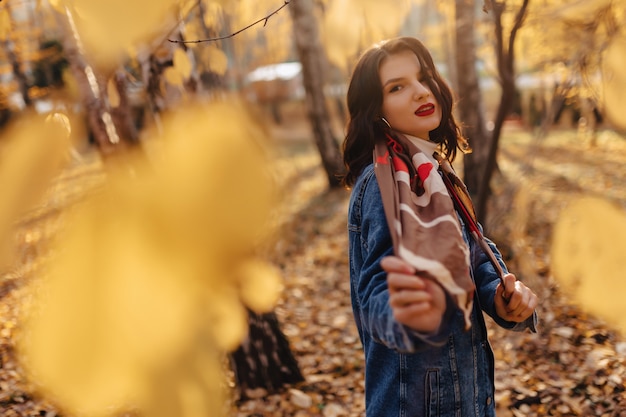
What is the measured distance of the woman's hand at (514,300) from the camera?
1537mm

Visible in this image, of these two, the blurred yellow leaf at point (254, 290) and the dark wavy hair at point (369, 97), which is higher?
the dark wavy hair at point (369, 97)

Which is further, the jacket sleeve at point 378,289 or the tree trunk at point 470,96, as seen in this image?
the tree trunk at point 470,96

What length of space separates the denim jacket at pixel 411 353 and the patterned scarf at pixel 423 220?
2.8 inches

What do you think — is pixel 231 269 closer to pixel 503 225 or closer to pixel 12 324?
pixel 12 324

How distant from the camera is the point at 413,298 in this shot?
3.90 feet

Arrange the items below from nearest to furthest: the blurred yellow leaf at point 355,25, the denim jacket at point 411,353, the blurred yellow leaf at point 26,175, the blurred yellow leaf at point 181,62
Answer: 1. the denim jacket at point 411,353
2. the blurred yellow leaf at point 181,62
3. the blurred yellow leaf at point 26,175
4. the blurred yellow leaf at point 355,25

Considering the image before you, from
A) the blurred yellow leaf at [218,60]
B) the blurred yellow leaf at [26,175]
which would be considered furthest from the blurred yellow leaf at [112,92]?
the blurred yellow leaf at [26,175]

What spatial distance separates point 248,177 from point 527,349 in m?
2.38

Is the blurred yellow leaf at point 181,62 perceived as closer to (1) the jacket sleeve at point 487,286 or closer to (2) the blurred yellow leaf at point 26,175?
(2) the blurred yellow leaf at point 26,175

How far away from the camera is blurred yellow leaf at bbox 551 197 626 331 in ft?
13.0

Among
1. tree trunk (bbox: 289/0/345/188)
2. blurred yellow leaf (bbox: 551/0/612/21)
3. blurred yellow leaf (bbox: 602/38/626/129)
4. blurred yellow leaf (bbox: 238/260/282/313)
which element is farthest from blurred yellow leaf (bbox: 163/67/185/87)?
tree trunk (bbox: 289/0/345/188)

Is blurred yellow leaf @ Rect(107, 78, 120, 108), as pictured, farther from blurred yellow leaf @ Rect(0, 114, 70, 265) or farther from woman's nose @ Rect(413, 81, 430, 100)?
woman's nose @ Rect(413, 81, 430, 100)

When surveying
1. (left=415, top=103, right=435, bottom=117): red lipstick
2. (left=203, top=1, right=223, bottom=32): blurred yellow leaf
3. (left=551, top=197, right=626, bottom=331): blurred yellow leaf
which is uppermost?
(left=203, top=1, right=223, bottom=32): blurred yellow leaf

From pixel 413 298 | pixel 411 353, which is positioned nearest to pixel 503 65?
pixel 411 353
